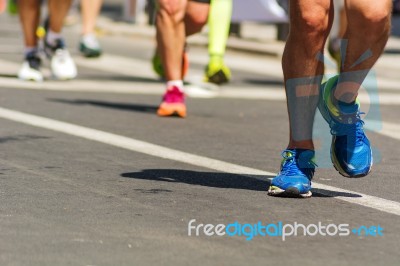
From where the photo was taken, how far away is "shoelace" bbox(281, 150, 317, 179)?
5965 mm

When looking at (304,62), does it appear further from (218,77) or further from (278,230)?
(218,77)

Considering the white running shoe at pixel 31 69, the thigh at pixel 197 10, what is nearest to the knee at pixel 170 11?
the thigh at pixel 197 10

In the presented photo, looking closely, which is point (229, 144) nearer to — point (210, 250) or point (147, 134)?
point (147, 134)

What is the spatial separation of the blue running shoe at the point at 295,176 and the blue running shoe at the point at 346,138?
0.13m

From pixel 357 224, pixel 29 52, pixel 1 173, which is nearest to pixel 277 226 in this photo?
pixel 357 224

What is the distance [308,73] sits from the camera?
6.04 metres

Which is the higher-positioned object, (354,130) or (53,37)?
(354,130)

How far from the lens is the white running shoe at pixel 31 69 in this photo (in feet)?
36.8

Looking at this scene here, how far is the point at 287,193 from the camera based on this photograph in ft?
19.3

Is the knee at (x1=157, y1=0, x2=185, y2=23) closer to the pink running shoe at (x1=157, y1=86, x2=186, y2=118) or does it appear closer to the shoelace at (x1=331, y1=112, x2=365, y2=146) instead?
the pink running shoe at (x1=157, y1=86, x2=186, y2=118)

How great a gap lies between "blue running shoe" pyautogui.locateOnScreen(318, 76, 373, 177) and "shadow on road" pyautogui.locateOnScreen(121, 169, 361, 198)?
0.12 meters

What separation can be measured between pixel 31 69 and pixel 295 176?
18.5ft

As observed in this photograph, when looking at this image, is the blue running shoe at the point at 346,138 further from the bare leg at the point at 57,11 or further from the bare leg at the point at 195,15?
the bare leg at the point at 57,11

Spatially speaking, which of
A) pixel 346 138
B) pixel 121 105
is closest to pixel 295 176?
pixel 346 138
